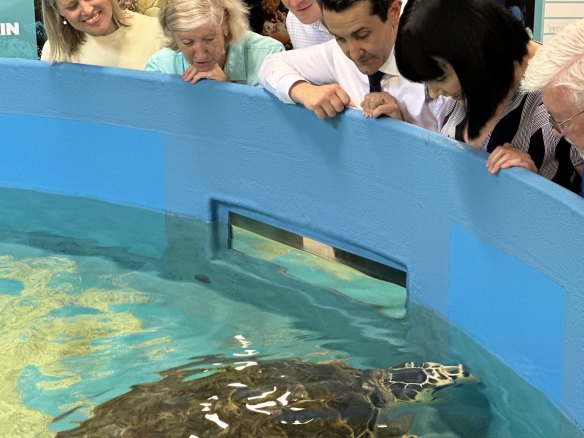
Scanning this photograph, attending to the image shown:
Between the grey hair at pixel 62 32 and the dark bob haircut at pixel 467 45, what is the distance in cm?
153

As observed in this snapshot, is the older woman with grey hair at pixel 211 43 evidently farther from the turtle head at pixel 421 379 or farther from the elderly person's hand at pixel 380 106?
the turtle head at pixel 421 379

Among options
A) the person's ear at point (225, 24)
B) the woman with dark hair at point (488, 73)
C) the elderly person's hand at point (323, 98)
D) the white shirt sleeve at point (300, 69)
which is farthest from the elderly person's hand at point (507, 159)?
the person's ear at point (225, 24)

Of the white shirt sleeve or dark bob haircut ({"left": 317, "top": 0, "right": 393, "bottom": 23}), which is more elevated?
dark bob haircut ({"left": 317, "top": 0, "right": 393, "bottom": 23})

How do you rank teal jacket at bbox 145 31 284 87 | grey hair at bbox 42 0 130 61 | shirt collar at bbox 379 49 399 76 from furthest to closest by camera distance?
grey hair at bbox 42 0 130 61, teal jacket at bbox 145 31 284 87, shirt collar at bbox 379 49 399 76

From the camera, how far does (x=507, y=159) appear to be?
174 cm

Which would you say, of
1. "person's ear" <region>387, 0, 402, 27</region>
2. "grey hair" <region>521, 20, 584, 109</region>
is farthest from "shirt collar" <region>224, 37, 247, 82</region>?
"grey hair" <region>521, 20, 584, 109</region>

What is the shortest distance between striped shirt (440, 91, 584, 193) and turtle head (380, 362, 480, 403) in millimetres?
441

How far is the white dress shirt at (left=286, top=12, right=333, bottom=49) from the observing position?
2.70 metres

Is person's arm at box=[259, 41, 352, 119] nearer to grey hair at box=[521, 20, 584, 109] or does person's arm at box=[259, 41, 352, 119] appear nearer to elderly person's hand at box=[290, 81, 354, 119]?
elderly person's hand at box=[290, 81, 354, 119]

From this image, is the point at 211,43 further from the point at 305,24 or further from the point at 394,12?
the point at 394,12

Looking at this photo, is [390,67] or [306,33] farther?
[306,33]

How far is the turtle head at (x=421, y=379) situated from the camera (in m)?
1.79

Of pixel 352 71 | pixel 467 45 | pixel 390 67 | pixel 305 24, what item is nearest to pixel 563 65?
pixel 467 45

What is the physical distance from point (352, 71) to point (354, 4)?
399 millimetres
